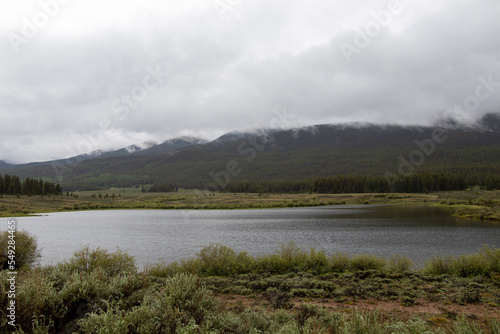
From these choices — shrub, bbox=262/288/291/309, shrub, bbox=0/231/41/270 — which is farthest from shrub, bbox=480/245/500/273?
shrub, bbox=0/231/41/270

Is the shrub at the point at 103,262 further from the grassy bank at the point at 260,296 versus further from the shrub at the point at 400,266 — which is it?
the shrub at the point at 400,266

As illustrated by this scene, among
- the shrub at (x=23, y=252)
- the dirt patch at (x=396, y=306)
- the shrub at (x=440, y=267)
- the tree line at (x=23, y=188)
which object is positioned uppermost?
the tree line at (x=23, y=188)

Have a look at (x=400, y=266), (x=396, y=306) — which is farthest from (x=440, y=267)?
(x=396, y=306)

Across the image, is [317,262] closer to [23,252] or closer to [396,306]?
[396,306]

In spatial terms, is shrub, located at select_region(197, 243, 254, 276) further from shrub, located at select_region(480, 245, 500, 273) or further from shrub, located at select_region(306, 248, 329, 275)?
shrub, located at select_region(480, 245, 500, 273)

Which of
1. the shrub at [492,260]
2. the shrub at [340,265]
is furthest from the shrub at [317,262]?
the shrub at [492,260]

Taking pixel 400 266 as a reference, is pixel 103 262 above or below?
above

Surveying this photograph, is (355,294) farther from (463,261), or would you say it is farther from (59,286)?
(59,286)

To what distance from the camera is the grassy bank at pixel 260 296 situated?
6.21 meters

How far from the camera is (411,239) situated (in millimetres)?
29703

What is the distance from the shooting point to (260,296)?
42.5 feet

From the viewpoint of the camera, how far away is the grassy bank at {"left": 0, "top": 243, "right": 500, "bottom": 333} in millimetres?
6215

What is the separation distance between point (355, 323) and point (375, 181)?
456ft

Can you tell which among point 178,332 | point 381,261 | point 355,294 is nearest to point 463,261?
point 381,261
